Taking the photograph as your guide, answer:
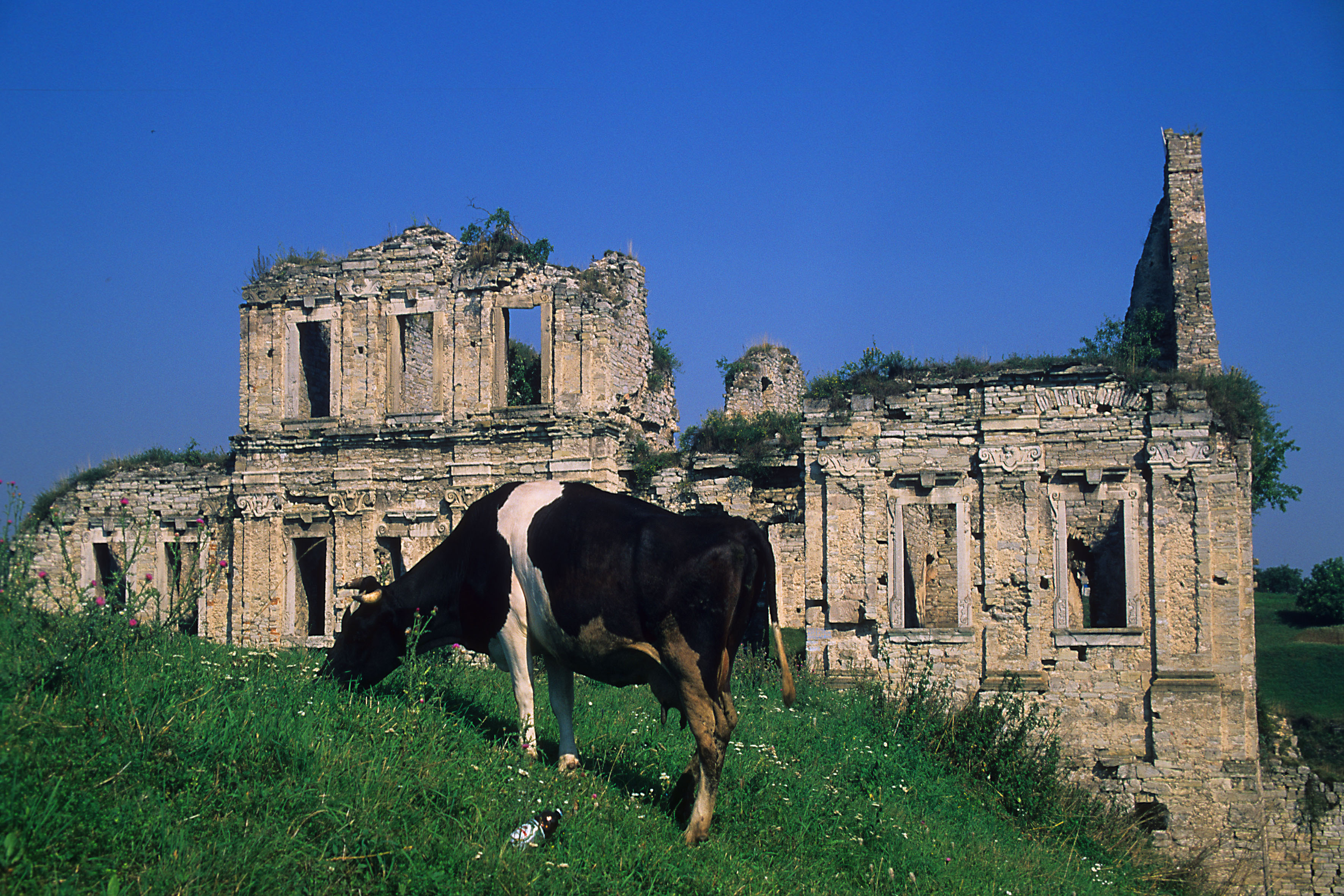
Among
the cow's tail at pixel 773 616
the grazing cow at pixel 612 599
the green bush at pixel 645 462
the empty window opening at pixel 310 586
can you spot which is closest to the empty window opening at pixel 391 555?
the empty window opening at pixel 310 586

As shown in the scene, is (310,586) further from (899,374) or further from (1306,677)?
(1306,677)

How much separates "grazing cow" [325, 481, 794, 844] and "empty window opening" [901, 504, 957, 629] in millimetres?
11191

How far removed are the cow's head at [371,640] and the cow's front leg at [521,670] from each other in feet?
3.84

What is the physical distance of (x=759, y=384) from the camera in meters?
20.2

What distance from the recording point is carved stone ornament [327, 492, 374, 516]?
17.5m

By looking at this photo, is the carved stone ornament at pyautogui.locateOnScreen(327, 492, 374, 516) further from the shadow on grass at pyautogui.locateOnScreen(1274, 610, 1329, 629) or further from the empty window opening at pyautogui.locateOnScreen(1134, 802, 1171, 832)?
the shadow on grass at pyautogui.locateOnScreen(1274, 610, 1329, 629)

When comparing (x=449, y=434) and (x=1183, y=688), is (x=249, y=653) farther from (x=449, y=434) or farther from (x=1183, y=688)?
(x=1183, y=688)

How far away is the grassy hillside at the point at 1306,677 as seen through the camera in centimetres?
1648

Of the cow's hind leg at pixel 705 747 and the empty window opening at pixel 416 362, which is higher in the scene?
the empty window opening at pixel 416 362

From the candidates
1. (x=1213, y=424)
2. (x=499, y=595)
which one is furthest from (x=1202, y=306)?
(x=499, y=595)

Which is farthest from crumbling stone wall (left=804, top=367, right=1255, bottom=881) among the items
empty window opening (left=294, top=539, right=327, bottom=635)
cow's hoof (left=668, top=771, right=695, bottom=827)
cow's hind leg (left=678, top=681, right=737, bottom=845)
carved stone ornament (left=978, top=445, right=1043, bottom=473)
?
cow's hind leg (left=678, top=681, right=737, bottom=845)

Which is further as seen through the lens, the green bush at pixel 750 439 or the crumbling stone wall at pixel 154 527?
the crumbling stone wall at pixel 154 527

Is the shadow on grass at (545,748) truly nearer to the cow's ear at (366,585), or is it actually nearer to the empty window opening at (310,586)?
the cow's ear at (366,585)

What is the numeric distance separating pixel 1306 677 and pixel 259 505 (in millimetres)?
23541
